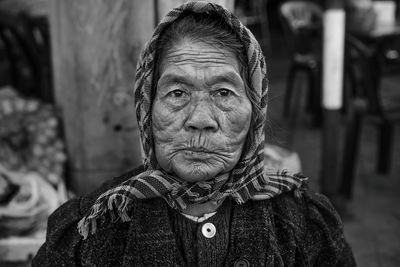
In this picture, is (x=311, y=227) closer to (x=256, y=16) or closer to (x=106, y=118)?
(x=106, y=118)

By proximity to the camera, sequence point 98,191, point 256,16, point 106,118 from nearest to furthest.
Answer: point 98,191
point 106,118
point 256,16

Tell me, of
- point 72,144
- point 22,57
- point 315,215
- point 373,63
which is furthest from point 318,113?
point 315,215

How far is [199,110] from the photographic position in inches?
67.3

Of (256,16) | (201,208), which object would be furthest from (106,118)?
(256,16)

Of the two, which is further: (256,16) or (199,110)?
(256,16)

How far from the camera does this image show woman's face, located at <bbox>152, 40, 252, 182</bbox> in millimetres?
1718

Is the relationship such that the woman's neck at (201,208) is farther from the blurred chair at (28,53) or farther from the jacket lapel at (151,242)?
Answer: the blurred chair at (28,53)

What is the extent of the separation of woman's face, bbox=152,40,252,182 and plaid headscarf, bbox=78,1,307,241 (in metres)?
0.04

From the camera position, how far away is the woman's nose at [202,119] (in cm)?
169

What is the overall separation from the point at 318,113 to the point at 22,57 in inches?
122

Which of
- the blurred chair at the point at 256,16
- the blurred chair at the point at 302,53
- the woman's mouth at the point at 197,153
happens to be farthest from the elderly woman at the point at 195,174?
the blurred chair at the point at 256,16

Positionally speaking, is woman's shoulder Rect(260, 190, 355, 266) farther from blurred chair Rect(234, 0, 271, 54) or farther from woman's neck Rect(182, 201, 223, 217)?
blurred chair Rect(234, 0, 271, 54)

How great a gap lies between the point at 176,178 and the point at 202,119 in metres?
0.22

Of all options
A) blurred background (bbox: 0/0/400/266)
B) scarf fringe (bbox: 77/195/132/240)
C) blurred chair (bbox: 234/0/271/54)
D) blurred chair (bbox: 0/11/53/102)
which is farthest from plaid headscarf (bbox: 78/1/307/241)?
blurred chair (bbox: 234/0/271/54)
